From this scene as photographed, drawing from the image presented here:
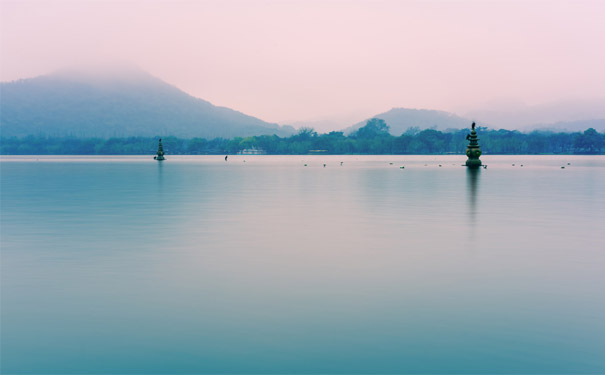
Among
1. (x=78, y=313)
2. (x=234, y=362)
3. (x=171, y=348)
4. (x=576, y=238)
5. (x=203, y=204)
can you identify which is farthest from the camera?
(x=203, y=204)

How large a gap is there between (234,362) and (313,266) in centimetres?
697

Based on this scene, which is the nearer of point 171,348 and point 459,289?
point 171,348

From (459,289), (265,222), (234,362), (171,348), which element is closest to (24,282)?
(171,348)

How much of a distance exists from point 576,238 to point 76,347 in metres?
16.9

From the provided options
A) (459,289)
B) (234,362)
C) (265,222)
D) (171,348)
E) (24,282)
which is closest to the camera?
(234,362)

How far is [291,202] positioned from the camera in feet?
115

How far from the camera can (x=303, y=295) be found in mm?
11969

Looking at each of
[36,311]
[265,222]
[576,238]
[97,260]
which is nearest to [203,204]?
[265,222]

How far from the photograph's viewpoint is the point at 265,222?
25.0m

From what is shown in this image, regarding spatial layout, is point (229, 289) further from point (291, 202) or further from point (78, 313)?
point (291, 202)

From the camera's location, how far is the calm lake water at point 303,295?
28.0 feet

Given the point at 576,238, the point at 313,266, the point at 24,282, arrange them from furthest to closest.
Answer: the point at 576,238
the point at 313,266
the point at 24,282

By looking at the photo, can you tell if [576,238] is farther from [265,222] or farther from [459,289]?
[265,222]

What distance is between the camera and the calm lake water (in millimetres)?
8539
